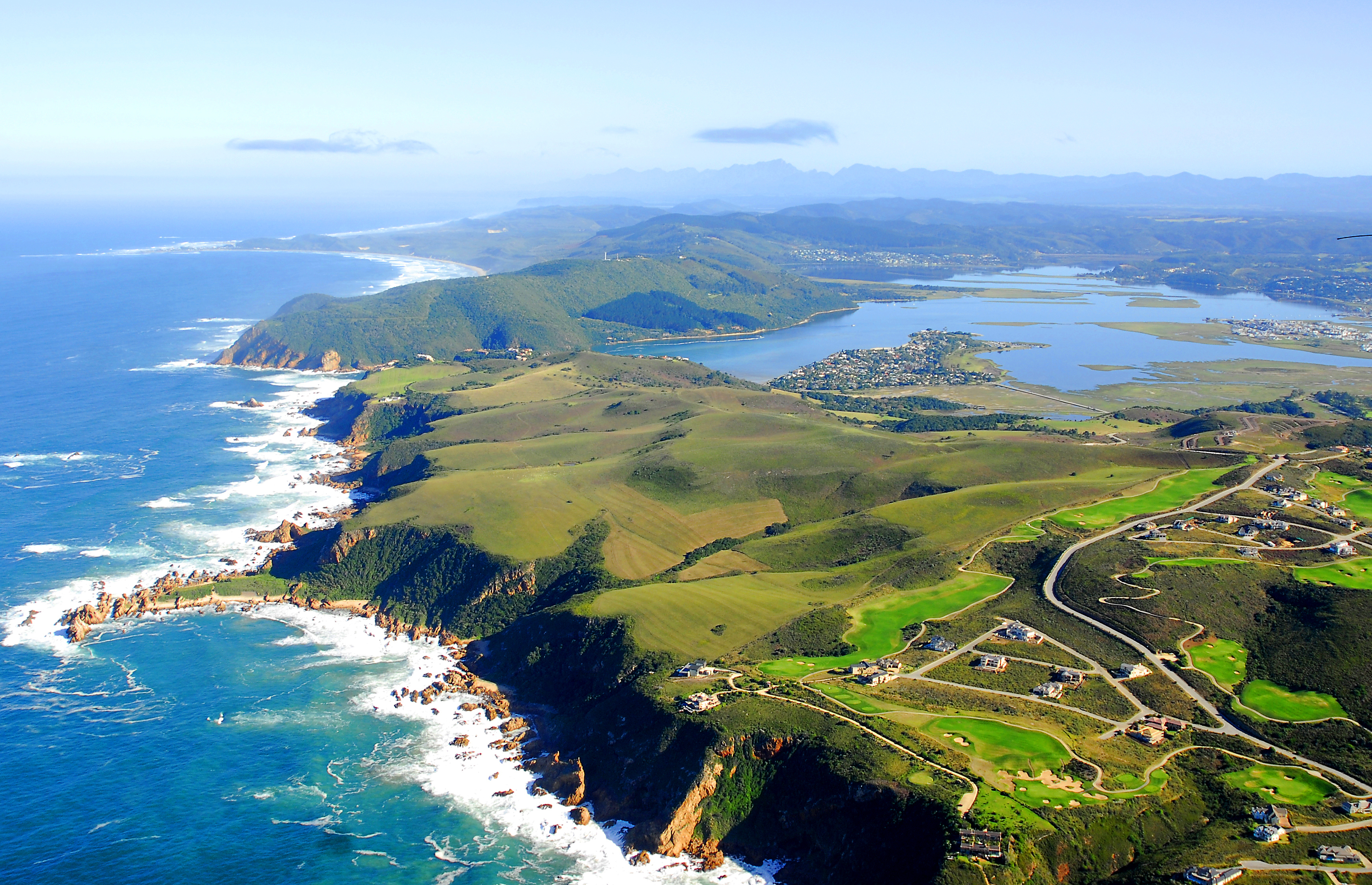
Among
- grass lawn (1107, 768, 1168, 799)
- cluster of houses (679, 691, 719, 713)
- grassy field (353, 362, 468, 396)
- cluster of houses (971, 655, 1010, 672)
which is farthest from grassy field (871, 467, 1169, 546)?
grassy field (353, 362, 468, 396)

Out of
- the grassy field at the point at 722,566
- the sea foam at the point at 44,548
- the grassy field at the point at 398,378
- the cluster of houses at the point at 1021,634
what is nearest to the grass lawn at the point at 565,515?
the grassy field at the point at 722,566

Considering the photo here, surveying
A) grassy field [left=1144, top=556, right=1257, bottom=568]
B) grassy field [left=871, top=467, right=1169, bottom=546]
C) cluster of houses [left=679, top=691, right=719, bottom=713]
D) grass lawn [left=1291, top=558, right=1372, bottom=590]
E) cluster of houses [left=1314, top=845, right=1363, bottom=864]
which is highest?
grass lawn [left=1291, top=558, right=1372, bottom=590]

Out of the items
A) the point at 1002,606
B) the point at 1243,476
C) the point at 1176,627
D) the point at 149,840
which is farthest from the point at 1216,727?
the point at 149,840

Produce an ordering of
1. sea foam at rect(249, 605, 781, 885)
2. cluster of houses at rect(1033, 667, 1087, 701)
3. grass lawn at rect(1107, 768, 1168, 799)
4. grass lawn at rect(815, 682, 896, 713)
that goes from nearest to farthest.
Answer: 1. grass lawn at rect(1107, 768, 1168, 799)
2. sea foam at rect(249, 605, 781, 885)
3. grass lawn at rect(815, 682, 896, 713)
4. cluster of houses at rect(1033, 667, 1087, 701)

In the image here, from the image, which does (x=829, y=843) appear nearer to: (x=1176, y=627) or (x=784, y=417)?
(x=1176, y=627)

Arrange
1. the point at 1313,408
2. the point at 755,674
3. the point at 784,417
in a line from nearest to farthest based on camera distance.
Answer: the point at 755,674
the point at 784,417
the point at 1313,408

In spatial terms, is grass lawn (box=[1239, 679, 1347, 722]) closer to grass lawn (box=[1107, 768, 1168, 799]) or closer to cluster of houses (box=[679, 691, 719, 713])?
grass lawn (box=[1107, 768, 1168, 799])

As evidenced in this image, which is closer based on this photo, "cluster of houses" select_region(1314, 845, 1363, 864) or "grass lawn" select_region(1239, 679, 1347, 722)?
"cluster of houses" select_region(1314, 845, 1363, 864)
